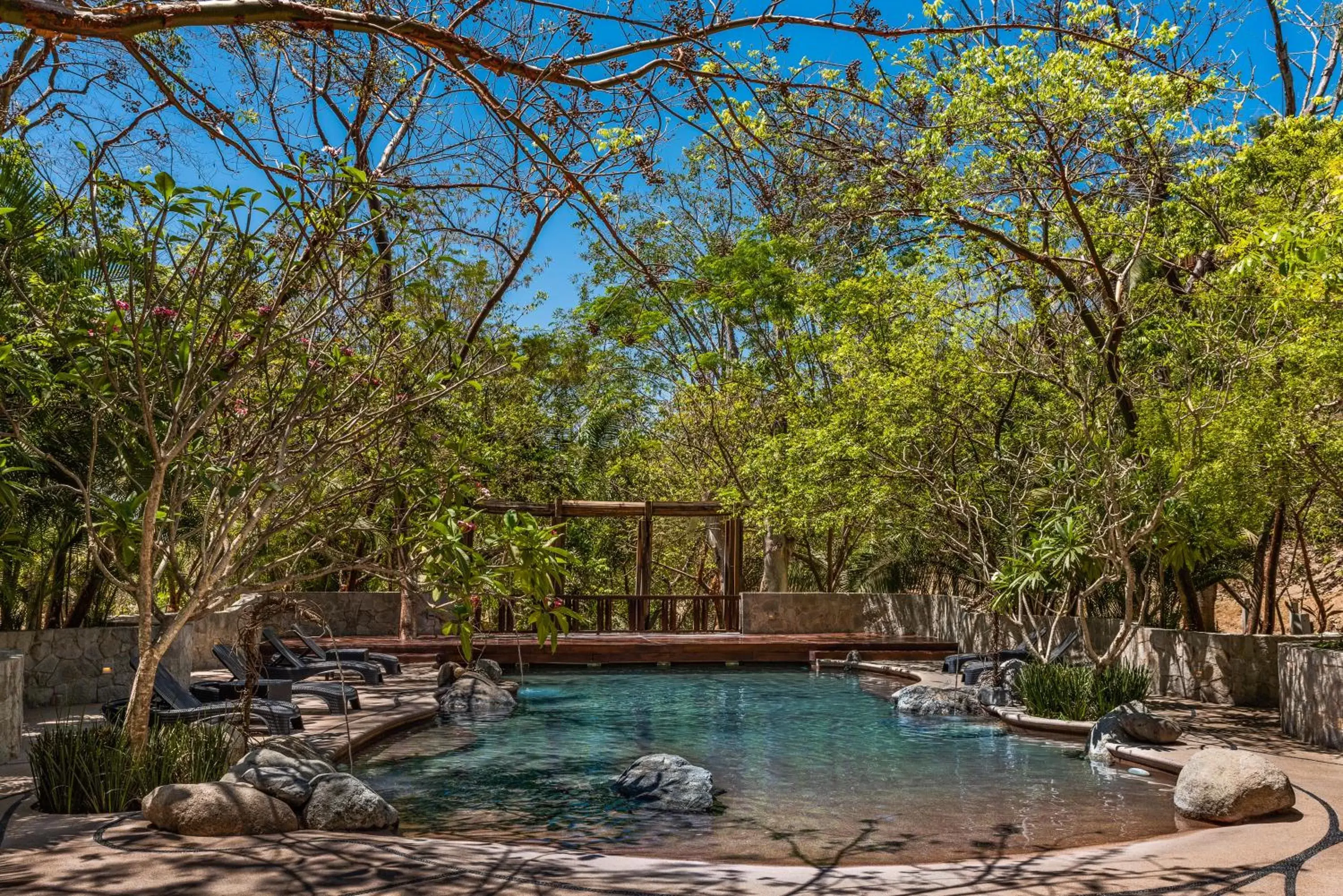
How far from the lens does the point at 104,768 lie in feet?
20.4

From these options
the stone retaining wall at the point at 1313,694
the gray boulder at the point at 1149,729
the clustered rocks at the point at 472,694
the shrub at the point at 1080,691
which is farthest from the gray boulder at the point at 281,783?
the stone retaining wall at the point at 1313,694

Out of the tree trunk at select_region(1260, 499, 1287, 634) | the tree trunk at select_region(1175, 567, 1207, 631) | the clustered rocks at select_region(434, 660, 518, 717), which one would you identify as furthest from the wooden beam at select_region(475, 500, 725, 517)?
the tree trunk at select_region(1260, 499, 1287, 634)

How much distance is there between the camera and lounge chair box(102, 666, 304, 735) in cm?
846

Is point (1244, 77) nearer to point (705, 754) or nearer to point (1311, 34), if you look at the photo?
point (1311, 34)

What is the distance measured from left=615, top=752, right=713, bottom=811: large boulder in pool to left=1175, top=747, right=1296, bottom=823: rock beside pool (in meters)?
3.28

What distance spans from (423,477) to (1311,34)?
722 inches

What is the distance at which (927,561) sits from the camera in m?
20.7

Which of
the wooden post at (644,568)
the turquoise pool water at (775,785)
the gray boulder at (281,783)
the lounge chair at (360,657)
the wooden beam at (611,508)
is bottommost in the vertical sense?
the turquoise pool water at (775,785)

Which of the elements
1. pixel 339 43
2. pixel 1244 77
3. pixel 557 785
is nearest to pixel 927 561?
pixel 1244 77

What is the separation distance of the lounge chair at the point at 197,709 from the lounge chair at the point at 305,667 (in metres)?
3.21

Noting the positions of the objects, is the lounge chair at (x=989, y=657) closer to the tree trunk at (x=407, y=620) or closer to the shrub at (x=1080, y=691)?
the shrub at (x=1080, y=691)

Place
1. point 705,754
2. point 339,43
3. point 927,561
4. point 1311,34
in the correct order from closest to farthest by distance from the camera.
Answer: point 339,43 → point 705,754 → point 1311,34 → point 927,561

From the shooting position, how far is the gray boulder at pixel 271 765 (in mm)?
6312

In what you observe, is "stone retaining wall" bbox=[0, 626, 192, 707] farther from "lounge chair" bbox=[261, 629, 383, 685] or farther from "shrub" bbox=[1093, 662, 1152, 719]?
"shrub" bbox=[1093, 662, 1152, 719]
